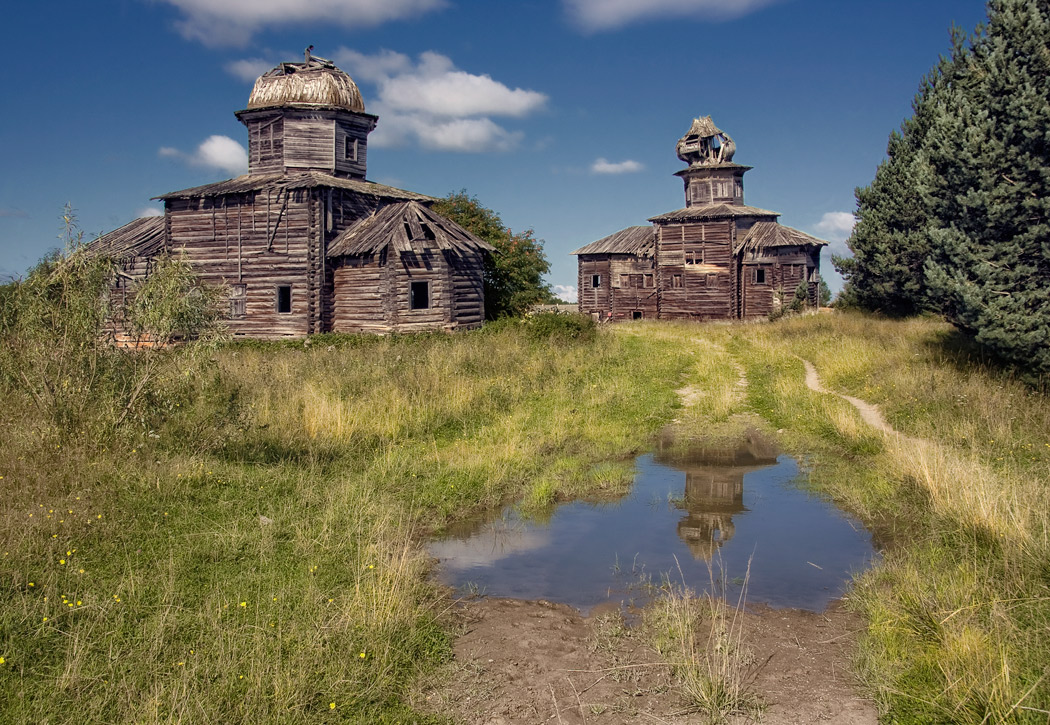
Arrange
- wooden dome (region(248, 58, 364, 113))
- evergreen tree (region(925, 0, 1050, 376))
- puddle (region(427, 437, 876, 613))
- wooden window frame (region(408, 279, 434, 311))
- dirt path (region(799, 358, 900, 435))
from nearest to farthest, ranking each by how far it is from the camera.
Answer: puddle (region(427, 437, 876, 613))
dirt path (region(799, 358, 900, 435))
evergreen tree (region(925, 0, 1050, 376))
wooden window frame (region(408, 279, 434, 311))
wooden dome (region(248, 58, 364, 113))

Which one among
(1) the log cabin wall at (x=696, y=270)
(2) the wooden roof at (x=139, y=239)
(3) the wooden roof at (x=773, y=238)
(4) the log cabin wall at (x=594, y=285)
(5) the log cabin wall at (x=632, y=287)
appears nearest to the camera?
(2) the wooden roof at (x=139, y=239)

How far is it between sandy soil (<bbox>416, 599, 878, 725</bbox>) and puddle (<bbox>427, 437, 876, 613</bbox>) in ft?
1.64

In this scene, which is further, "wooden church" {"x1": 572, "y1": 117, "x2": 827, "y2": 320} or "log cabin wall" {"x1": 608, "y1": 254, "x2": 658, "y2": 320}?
"log cabin wall" {"x1": 608, "y1": 254, "x2": 658, "y2": 320}

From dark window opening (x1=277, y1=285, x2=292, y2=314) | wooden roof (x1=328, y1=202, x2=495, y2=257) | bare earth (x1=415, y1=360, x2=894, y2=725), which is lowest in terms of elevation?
bare earth (x1=415, y1=360, x2=894, y2=725)

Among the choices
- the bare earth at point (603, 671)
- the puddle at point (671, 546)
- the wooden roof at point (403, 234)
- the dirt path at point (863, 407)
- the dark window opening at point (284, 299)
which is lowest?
the bare earth at point (603, 671)

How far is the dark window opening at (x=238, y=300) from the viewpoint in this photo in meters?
30.4

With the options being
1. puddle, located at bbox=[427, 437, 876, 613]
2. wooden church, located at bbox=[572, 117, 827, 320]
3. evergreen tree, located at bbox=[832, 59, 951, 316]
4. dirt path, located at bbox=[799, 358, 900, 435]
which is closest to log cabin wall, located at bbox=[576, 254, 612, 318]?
wooden church, located at bbox=[572, 117, 827, 320]

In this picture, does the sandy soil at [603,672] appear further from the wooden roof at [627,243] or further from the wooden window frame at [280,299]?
the wooden roof at [627,243]

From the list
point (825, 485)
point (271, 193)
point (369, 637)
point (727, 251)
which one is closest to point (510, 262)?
point (271, 193)

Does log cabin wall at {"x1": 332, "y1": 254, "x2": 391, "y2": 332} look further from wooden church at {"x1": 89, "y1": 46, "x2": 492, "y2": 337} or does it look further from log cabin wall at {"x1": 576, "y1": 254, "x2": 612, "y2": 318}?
log cabin wall at {"x1": 576, "y1": 254, "x2": 612, "y2": 318}

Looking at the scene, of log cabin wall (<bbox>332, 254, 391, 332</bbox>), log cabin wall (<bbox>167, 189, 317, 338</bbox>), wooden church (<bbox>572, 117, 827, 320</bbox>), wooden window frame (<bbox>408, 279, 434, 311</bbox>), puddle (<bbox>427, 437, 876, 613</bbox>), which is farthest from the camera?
wooden church (<bbox>572, 117, 827, 320</bbox>)

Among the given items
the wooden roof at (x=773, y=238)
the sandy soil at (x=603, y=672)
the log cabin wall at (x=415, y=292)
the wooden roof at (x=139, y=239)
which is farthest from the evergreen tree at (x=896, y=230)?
the wooden roof at (x=139, y=239)

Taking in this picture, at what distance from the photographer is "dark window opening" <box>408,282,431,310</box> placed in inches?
1143

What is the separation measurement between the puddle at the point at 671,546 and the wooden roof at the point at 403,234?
18.5 m
